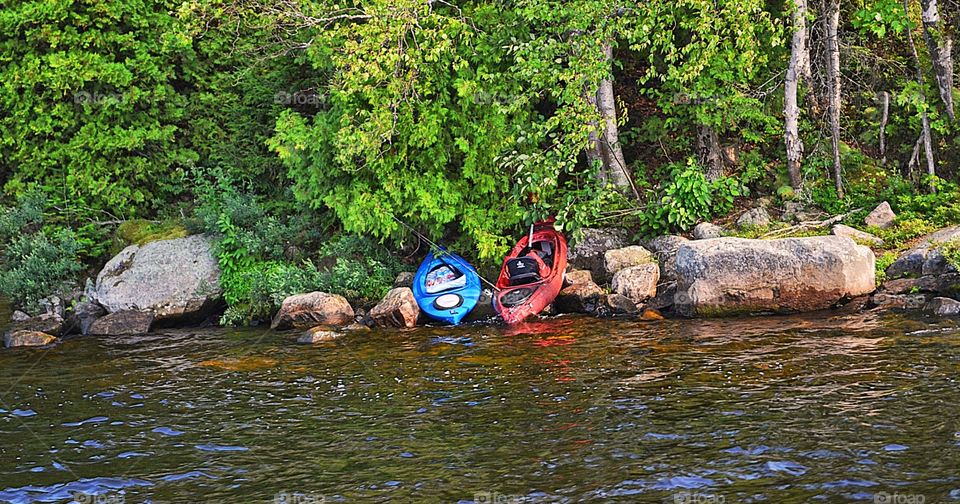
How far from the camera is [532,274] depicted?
13.6 meters

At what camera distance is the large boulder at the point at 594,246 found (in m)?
14.5

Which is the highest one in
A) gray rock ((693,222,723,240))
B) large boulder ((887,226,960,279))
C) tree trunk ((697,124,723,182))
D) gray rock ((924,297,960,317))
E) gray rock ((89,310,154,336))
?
tree trunk ((697,124,723,182))

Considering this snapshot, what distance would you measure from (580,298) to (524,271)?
952mm

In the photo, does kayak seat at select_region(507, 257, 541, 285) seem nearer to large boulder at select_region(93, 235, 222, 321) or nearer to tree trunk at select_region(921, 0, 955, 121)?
large boulder at select_region(93, 235, 222, 321)

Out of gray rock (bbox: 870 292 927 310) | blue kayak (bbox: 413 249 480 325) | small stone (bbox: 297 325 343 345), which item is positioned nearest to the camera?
gray rock (bbox: 870 292 927 310)

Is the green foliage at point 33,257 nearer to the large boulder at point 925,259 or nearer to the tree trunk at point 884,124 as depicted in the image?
the large boulder at point 925,259

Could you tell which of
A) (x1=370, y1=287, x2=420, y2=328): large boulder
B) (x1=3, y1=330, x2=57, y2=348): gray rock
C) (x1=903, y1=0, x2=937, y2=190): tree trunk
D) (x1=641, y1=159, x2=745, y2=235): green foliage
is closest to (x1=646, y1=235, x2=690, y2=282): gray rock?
(x1=641, y1=159, x2=745, y2=235): green foliage

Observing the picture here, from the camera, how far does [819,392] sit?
8.60 meters

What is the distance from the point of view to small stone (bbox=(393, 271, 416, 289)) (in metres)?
14.4

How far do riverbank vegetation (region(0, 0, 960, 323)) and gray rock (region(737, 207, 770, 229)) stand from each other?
0.50 metres

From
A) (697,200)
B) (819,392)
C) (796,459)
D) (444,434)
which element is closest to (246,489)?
(444,434)

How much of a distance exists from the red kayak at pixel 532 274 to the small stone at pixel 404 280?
1.38 m

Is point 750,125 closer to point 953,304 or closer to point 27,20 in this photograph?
point 953,304

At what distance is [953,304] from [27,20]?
47.6 feet
